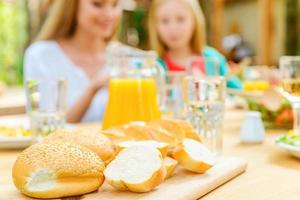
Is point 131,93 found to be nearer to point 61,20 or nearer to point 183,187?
point 183,187

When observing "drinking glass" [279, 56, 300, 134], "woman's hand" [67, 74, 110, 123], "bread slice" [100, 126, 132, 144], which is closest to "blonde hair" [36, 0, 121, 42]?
"woman's hand" [67, 74, 110, 123]

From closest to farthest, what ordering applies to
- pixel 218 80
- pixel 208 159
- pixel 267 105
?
pixel 208 159 → pixel 218 80 → pixel 267 105

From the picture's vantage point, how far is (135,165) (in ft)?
2.51

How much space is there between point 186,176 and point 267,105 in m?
0.73

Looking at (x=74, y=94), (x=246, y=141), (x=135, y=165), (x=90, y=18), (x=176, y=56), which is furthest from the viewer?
(x=176, y=56)

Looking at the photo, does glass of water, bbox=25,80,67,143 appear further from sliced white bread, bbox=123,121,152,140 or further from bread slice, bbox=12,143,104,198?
bread slice, bbox=12,143,104,198

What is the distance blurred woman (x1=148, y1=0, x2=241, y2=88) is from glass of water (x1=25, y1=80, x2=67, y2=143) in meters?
1.05

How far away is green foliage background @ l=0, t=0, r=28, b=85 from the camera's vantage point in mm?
3641

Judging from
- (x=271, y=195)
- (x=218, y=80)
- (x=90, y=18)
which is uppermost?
(x=90, y=18)

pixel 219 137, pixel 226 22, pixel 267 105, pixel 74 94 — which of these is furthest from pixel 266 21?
pixel 219 137

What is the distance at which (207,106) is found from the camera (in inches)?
45.1

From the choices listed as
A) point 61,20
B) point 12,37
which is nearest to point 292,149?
point 61,20

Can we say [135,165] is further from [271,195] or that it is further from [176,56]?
[176,56]

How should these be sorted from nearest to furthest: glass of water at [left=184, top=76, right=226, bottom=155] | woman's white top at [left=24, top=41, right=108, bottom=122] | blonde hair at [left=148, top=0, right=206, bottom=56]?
glass of water at [left=184, top=76, right=226, bottom=155], woman's white top at [left=24, top=41, right=108, bottom=122], blonde hair at [left=148, top=0, right=206, bottom=56]
